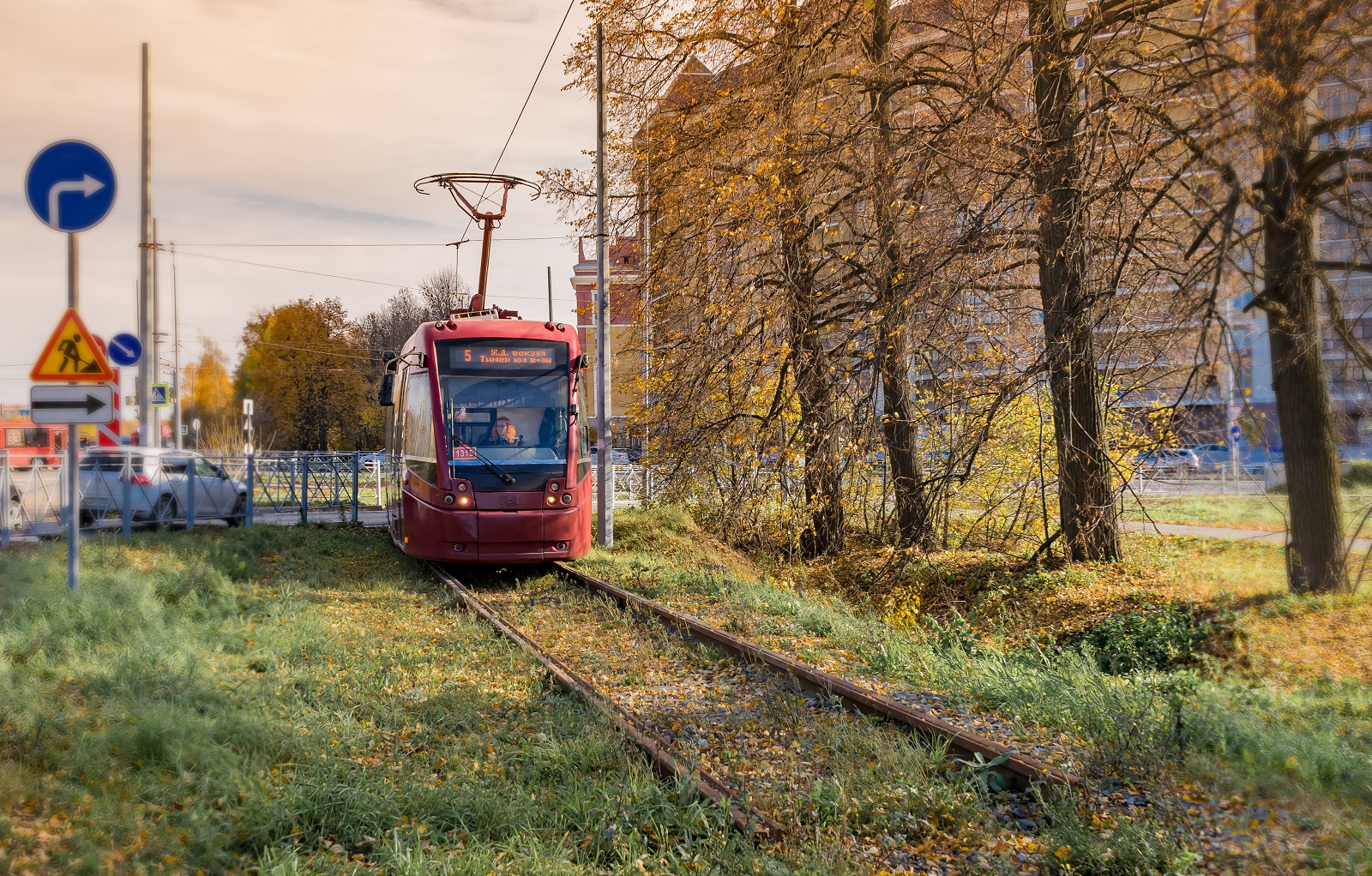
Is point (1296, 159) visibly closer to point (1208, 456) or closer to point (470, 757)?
point (470, 757)

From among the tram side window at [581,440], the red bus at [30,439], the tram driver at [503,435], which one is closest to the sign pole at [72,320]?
the tram driver at [503,435]

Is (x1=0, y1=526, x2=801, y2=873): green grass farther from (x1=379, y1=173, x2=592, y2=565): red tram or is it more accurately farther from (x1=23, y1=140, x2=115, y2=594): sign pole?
(x1=379, y1=173, x2=592, y2=565): red tram

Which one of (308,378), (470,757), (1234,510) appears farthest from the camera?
(308,378)

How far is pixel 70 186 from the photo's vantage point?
8266 mm

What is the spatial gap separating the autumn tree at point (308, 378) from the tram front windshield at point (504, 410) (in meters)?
44.4

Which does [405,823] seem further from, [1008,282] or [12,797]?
[1008,282]

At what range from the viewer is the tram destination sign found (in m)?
12.5

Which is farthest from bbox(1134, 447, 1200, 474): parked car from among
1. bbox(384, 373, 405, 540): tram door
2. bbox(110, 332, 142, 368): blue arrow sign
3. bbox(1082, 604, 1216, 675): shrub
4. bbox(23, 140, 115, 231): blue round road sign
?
bbox(110, 332, 142, 368): blue arrow sign

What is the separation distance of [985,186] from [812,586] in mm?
6371

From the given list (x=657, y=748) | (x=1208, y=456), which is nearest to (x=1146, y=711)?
(x=657, y=748)

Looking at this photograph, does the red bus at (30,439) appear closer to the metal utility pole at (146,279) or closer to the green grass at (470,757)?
the metal utility pole at (146,279)

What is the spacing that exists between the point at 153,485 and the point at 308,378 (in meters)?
41.2

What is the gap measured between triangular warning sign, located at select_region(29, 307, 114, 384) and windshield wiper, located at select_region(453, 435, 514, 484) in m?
4.42

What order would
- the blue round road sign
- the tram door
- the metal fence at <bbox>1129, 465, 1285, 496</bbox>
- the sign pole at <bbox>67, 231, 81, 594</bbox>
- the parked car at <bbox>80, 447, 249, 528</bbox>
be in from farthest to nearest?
1. the parked car at <bbox>80, 447, 249, 528</bbox>
2. the tram door
3. the metal fence at <bbox>1129, 465, 1285, 496</bbox>
4. the sign pole at <bbox>67, 231, 81, 594</bbox>
5. the blue round road sign
